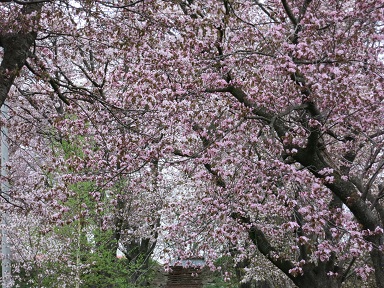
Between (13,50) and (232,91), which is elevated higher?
(232,91)

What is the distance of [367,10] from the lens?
6414 mm

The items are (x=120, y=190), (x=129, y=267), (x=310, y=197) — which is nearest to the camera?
(x=310, y=197)

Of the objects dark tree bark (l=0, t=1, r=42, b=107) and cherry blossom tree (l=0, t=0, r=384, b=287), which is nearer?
dark tree bark (l=0, t=1, r=42, b=107)

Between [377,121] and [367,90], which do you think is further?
[367,90]

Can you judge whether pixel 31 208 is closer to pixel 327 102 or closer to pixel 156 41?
pixel 156 41

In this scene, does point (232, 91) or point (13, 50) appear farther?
point (232, 91)

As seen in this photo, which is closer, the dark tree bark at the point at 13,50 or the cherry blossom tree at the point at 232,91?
the dark tree bark at the point at 13,50

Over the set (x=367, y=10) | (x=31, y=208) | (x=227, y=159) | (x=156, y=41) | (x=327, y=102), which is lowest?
(x=31, y=208)

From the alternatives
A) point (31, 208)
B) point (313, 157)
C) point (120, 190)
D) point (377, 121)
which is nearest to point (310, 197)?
point (313, 157)

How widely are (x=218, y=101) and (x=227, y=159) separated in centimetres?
122

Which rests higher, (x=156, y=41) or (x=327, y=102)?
(x=156, y=41)

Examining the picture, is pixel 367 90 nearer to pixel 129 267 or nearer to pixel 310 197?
pixel 310 197

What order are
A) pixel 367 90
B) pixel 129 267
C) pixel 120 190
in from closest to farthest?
pixel 367 90 → pixel 120 190 → pixel 129 267

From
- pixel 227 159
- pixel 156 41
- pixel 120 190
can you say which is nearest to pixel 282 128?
pixel 227 159
